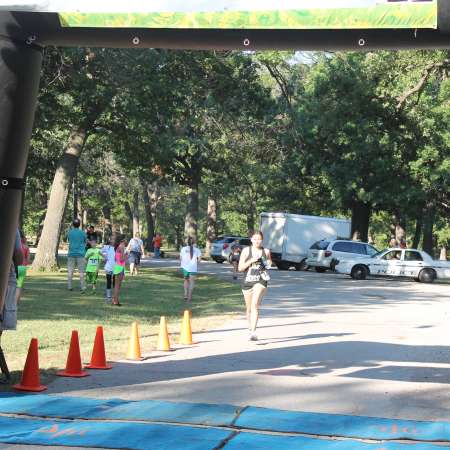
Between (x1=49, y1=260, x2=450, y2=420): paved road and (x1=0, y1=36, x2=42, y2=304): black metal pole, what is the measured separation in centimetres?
193

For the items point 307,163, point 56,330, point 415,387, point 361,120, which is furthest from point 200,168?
point 415,387

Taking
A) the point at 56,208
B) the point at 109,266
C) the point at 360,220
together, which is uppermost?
the point at 360,220

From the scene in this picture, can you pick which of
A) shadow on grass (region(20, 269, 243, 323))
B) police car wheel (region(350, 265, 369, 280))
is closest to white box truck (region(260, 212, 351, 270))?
police car wheel (region(350, 265, 369, 280))

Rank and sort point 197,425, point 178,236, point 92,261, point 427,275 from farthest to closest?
point 178,236
point 427,275
point 92,261
point 197,425

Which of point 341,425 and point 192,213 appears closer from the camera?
point 341,425

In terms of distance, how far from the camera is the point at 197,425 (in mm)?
7551

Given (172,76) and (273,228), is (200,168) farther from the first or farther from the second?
(172,76)

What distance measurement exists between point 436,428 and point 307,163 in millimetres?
41679

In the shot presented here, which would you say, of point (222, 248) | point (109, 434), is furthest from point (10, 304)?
point (222, 248)

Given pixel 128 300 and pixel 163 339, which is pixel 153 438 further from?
pixel 128 300

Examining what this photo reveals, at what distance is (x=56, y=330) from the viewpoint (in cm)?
1425

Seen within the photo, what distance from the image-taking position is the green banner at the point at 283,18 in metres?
8.20

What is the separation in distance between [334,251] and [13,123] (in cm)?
3202

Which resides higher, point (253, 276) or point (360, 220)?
point (360, 220)
